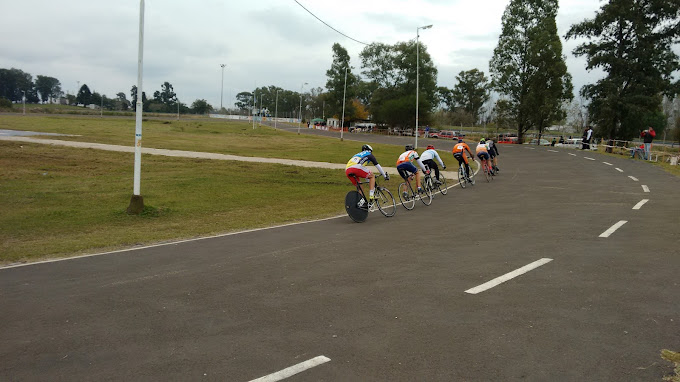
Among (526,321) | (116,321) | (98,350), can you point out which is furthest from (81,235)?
(526,321)

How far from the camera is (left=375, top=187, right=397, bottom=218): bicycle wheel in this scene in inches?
523

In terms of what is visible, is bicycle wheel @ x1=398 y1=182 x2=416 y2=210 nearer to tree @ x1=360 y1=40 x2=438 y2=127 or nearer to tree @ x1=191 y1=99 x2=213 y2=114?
tree @ x1=360 y1=40 x2=438 y2=127

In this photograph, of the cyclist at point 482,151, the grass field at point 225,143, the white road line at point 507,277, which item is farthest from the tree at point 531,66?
the white road line at point 507,277

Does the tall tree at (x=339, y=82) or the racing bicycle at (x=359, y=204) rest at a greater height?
the tall tree at (x=339, y=82)

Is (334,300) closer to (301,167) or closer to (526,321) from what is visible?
(526,321)

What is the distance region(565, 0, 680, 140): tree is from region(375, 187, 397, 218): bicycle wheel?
43.7 meters

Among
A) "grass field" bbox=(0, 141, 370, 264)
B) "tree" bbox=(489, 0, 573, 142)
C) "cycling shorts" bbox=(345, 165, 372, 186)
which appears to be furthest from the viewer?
"tree" bbox=(489, 0, 573, 142)

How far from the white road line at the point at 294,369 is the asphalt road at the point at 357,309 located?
7 cm

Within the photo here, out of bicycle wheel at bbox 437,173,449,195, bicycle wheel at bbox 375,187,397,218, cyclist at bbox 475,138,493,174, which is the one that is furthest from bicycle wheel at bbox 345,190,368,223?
cyclist at bbox 475,138,493,174

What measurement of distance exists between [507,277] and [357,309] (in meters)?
2.45

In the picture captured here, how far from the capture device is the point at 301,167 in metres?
27.5

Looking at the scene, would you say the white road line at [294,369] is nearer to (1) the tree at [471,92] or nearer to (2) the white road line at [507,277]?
Result: (2) the white road line at [507,277]

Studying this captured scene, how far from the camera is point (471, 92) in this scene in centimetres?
14975

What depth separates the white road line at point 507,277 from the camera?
255 inches
